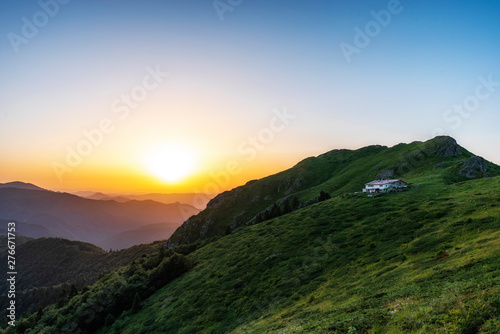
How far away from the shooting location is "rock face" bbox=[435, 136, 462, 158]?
124 meters

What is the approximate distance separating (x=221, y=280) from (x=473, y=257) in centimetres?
4253

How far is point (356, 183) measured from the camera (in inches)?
5349

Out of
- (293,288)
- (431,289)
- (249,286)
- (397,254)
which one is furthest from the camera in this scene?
(249,286)

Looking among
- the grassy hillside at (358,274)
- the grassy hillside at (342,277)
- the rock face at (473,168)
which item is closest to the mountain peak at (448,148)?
the rock face at (473,168)

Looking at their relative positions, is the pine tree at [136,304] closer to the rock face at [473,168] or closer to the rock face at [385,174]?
the rock face at [473,168]

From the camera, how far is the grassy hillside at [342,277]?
19.8 meters

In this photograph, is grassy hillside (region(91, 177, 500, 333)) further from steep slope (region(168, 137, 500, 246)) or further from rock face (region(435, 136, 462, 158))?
rock face (region(435, 136, 462, 158))

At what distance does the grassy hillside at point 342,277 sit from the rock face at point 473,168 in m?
0.81

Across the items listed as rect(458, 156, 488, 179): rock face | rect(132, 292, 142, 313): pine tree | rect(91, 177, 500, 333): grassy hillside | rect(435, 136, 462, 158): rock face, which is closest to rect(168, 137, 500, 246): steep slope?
rect(435, 136, 462, 158): rock face

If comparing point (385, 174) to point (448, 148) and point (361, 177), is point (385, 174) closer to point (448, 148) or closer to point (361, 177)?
point (361, 177)

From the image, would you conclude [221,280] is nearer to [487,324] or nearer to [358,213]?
[358,213]

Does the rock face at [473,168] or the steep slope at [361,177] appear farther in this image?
the steep slope at [361,177]

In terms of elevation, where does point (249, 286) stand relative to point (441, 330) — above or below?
below

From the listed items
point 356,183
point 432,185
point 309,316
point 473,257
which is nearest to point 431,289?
point 473,257
